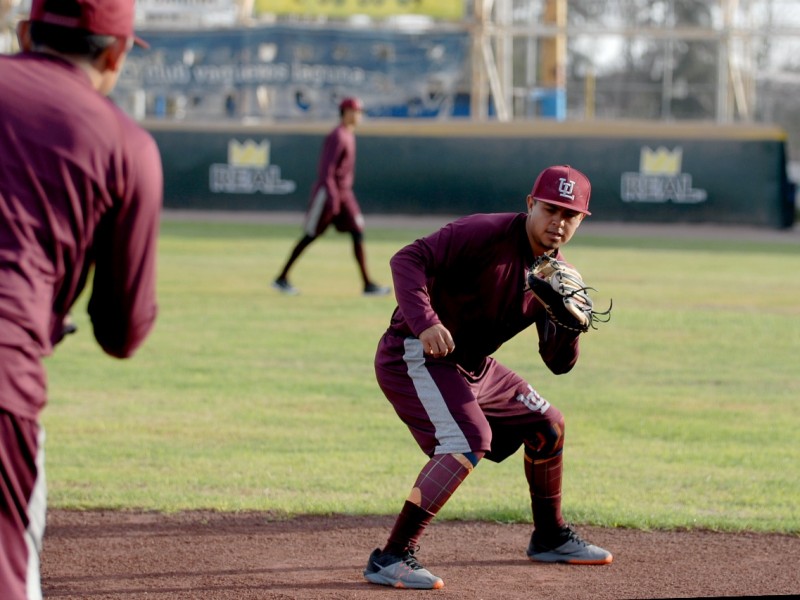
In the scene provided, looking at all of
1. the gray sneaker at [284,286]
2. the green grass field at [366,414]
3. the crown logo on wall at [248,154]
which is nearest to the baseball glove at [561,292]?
the green grass field at [366,414]

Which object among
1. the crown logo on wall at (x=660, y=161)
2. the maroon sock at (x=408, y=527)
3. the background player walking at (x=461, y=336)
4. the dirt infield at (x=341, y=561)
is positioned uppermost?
the background player walking at (x=461, y=336)

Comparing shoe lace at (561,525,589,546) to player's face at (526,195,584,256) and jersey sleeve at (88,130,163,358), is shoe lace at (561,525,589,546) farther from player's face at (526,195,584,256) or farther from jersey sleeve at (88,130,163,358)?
jersey sleeve at (88,130,163,358)

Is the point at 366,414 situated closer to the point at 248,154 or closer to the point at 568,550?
the point at 568,550

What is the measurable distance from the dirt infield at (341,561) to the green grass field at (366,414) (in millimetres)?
263

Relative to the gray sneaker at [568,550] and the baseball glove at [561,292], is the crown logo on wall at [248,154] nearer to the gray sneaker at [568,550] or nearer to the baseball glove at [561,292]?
the gray sneaker at [568,550]

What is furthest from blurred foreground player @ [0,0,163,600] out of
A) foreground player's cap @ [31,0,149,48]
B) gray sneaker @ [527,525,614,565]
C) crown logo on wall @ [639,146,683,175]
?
crown logo on wall @ [639,146,683,175]

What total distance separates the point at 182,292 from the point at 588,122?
13230 mm

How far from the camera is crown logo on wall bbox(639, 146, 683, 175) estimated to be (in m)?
26.8

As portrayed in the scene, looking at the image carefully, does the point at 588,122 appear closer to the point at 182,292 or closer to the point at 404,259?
the point at 182,292

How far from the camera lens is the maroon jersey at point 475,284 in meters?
5.29

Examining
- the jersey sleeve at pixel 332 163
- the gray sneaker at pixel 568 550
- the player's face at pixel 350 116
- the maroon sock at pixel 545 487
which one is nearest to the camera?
the maroon sock at pixel 545 487

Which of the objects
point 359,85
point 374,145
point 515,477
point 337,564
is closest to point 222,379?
point 515,477

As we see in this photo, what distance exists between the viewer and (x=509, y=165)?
2720 cm

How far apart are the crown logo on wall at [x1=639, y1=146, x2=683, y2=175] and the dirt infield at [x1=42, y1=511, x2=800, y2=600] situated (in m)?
20.9
